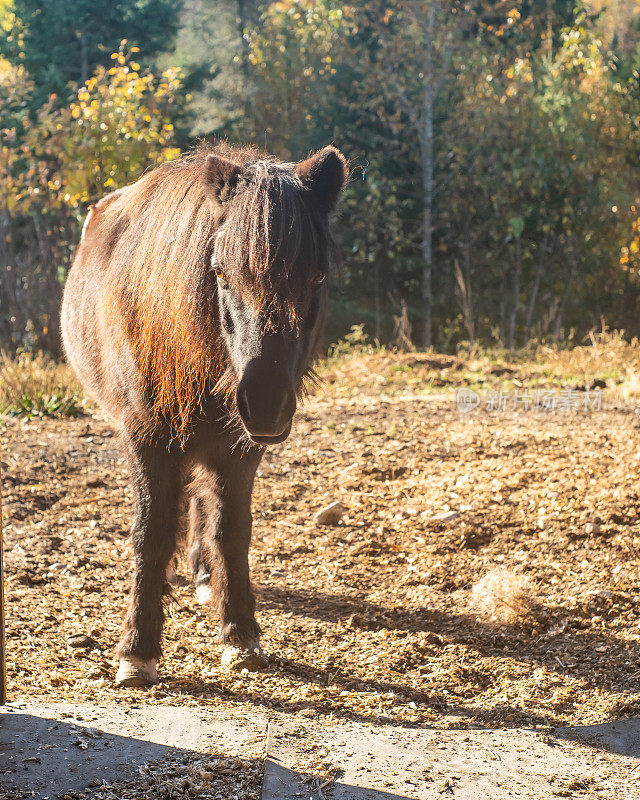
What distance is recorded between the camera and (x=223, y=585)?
313cm

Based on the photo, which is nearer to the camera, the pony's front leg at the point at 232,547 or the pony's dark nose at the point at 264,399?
the pony's dark nose at the point at 264,399

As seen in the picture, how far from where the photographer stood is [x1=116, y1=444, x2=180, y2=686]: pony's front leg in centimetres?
284

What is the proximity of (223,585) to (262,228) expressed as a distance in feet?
4.99

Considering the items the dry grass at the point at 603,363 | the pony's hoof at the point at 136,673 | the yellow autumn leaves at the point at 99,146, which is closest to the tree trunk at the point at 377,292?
the yellow autumn leaves at the point at 99,146

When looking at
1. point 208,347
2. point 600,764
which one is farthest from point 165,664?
point 600,764

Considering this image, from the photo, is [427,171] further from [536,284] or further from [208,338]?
[208,338]

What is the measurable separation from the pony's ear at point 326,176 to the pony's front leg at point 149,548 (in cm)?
106

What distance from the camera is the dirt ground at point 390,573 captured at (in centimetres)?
278

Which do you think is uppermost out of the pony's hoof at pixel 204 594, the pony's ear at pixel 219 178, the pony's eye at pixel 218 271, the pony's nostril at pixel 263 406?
the pony's ear at pixel 219 178

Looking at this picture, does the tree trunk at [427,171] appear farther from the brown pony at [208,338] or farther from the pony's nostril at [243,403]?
the pony's nostril at [243,403]

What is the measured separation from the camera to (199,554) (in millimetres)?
3793

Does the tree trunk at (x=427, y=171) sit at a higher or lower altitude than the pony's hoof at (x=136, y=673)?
higher

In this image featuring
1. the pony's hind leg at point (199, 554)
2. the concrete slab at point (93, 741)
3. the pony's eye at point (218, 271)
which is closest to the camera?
the concrete slab at point (93, 741)

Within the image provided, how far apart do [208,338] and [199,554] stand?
1592 mm
